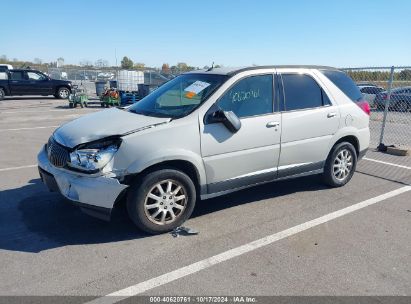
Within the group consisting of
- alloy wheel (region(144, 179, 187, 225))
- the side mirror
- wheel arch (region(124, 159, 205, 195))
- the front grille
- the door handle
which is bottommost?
alloy wheel (region(144, 179, 187, 225))

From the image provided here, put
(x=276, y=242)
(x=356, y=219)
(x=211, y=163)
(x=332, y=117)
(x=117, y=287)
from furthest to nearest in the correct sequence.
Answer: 1. (x=332, y=117)
2. (x=356, y=219)
3. (x=211, y=163)
4. (x=276, y=242)
5. (x=117, y=287)

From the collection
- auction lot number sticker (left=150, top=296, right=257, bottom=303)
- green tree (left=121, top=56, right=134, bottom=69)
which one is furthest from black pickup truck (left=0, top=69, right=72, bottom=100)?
green tree (left=121, top=56, right=134, bottom=69)

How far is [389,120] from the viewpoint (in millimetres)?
14438

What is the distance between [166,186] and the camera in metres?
3.76

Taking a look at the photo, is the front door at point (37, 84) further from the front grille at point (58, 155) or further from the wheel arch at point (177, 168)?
the wheel arch at point (177, 168)

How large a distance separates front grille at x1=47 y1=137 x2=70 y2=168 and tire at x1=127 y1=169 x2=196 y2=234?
75cm

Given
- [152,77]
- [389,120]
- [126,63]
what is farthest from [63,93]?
[126,63]

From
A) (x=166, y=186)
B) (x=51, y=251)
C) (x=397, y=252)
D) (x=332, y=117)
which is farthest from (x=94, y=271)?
(x=332, y=117)

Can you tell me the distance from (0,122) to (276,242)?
1110 cm

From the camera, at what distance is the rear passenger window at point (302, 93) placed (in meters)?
4.59

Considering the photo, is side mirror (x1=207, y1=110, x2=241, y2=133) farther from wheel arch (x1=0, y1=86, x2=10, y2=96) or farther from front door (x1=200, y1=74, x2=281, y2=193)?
wheel arch (x1=0, y1=86, x2=10, y2=96)

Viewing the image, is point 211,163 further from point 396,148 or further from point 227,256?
point 396,148

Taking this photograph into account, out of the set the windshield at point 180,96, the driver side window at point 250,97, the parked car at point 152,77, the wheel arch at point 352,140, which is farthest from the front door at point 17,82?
the wheel arch at point 352,140

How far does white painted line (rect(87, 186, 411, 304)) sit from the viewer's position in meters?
2.79
